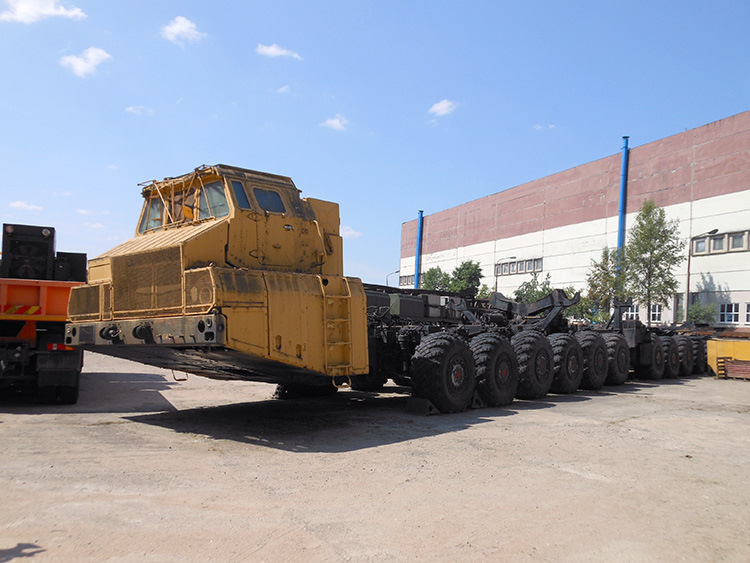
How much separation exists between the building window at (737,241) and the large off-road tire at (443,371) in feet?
102

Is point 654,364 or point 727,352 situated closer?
point 654,364

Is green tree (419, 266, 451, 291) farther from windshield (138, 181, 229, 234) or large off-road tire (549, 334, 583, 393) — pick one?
windshield (138, 181, 229, 234)

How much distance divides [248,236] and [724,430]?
7341 millimetres

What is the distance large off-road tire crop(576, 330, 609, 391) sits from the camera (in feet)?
47.5

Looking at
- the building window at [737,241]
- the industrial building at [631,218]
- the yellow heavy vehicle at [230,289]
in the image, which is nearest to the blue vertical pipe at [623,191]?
the industrial building at [631,218]

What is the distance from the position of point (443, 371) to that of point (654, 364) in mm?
11667

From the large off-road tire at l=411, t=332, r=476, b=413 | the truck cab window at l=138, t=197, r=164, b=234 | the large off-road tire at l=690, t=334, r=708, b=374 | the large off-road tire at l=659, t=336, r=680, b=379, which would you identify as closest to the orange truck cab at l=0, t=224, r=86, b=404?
the truck cab window at l=138, t=197, r=164, b=234

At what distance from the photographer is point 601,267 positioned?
37.9 metres

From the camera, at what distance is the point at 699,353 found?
21578 millimetres

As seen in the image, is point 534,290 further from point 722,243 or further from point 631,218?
Result: point 722,243

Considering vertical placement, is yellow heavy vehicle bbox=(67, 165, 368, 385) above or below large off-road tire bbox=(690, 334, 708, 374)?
above

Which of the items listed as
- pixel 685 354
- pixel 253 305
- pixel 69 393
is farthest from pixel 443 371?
pixel 685 354

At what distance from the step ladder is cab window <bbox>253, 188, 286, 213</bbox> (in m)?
1.15

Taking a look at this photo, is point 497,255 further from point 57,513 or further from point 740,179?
point 57,513
